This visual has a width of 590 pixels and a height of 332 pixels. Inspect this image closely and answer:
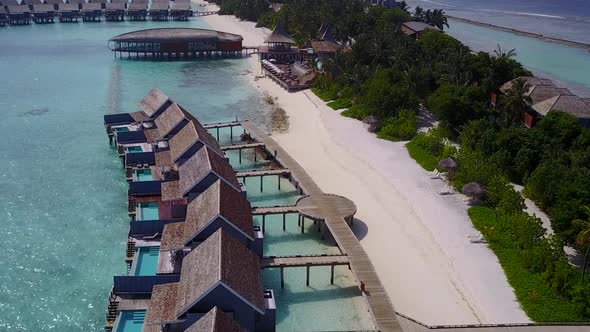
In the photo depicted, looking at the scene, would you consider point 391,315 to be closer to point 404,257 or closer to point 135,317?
point 404,257

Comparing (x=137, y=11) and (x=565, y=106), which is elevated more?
(x=137, y=11)

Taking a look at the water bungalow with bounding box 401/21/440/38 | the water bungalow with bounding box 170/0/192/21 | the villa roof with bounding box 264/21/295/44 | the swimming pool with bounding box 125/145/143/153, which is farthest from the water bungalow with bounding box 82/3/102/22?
the swimming pool with bounding box 125/145/143/153

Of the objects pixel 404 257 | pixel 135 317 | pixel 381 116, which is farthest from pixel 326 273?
pixel 381 116

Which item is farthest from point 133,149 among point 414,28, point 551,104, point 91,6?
point 91,6

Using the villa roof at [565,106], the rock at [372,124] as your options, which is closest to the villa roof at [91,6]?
the rock at [372,124]

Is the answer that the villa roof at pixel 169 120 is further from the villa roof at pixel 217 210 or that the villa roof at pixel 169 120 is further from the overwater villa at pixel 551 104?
the overwater villa at pixel 551 104

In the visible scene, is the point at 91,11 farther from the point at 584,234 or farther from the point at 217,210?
the point at 584,234

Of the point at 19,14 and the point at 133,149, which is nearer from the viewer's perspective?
the point at 133,149
